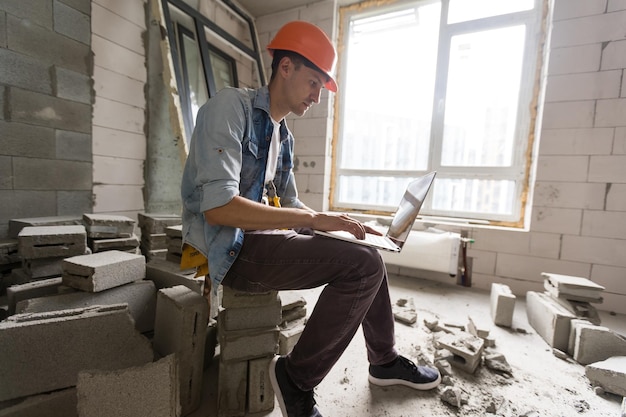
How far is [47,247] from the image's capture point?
1505 mm

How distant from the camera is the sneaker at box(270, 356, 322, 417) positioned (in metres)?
1.01

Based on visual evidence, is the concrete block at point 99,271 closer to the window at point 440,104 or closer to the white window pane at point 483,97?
the window at point 440,104

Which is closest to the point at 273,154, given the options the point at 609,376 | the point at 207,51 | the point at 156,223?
the point at 156,223

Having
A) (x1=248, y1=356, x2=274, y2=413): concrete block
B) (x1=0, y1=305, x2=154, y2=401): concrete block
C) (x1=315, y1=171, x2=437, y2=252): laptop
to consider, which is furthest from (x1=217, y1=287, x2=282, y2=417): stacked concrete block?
(x1=315, y1=171, x2=437, y2=252): laptop

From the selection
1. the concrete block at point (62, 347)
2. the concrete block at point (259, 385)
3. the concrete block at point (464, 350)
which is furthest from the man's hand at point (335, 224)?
the concrete block at point (464, 350)

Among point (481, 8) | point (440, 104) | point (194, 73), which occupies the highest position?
point (481, 8)

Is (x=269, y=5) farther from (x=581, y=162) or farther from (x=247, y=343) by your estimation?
(x=247, y=343)

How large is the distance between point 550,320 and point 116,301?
245 centimetres

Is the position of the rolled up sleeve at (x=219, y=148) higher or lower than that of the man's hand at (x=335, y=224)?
higher

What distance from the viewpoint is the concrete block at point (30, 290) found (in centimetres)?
130

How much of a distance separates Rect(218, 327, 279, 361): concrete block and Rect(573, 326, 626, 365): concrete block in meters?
1.68

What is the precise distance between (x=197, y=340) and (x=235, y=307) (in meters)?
0.20

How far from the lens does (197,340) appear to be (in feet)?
3.66

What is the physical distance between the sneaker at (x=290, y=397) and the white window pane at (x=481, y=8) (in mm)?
3514
